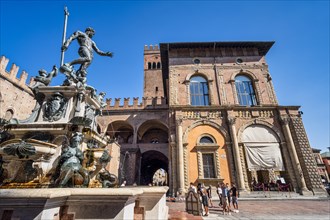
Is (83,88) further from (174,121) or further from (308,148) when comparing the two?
(308,148)

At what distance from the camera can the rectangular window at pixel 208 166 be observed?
46.2 ft

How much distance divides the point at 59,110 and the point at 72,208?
3.64m

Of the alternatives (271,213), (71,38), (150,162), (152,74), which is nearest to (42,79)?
(71,38)

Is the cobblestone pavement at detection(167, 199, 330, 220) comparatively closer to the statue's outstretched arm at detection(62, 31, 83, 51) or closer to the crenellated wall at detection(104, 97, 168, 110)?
the statue's outstretched arm at detection(62, 31, 83, 51)

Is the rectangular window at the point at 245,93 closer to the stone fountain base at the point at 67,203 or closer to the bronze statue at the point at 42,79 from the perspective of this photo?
the bronze statue at the point at 42,79

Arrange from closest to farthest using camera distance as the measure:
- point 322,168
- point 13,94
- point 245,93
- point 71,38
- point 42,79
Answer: point 42,79
point 71,38
point 245,93
point 13,94
point 322,168

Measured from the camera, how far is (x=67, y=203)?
1.98 metres

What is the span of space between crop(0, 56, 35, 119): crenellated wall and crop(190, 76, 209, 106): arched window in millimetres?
18728

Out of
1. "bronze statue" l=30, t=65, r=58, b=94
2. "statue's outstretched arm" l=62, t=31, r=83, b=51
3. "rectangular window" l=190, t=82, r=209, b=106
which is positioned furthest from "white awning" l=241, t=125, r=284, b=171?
"bronze statue" l=30, t=65, r=58, b=94

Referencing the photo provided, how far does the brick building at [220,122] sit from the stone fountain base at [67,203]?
1243cm

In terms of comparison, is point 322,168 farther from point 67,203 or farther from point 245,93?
point 67,203

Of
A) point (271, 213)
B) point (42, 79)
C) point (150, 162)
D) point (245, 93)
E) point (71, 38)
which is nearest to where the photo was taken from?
point (42, 79)

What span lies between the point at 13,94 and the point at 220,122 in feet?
75.9

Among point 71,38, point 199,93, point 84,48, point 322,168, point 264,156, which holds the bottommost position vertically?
point 264,156
